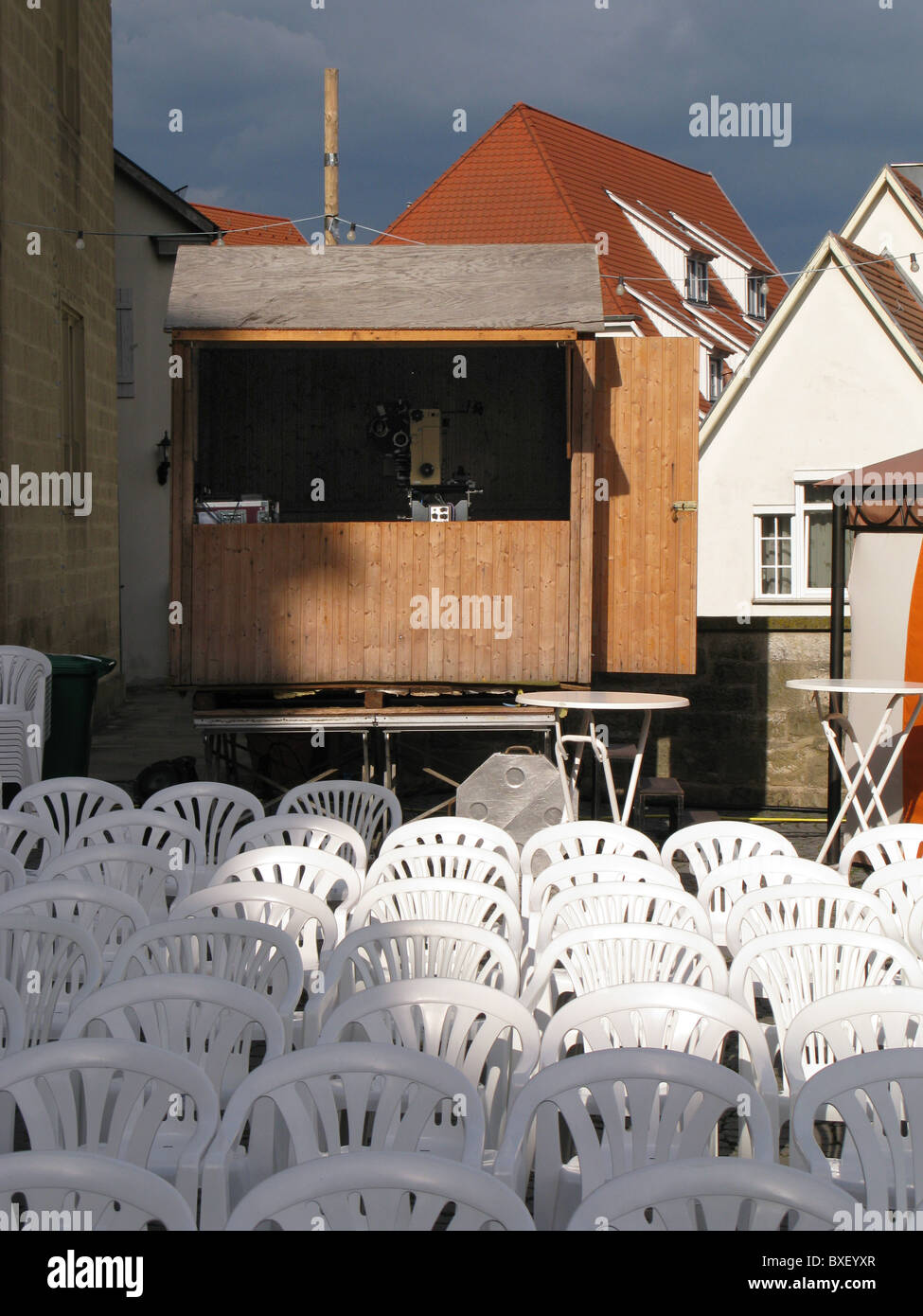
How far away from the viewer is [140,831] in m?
5.71

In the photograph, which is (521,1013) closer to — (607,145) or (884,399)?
(884,399)

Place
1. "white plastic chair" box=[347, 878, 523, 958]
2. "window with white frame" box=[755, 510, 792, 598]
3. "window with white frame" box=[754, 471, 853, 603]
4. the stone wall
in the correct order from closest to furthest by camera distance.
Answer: "white plastic chair" box=[347, 878, 523, 958]
the stone wall
"window with white frame" box=[754, 471, 853, 603]
"window with white frame" box=[755, 510, 792, 598]

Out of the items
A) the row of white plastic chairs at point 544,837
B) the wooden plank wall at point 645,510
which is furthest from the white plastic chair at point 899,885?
the wooden plank wall at point 645,510

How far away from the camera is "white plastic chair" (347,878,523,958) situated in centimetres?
438

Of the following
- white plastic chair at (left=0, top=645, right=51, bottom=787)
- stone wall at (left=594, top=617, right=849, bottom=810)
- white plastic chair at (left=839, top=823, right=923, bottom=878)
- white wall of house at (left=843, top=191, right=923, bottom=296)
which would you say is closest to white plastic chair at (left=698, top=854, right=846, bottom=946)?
white plastic chair at (left=839, top=823, right=923, bottom=878)

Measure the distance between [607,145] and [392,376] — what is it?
22.0 m

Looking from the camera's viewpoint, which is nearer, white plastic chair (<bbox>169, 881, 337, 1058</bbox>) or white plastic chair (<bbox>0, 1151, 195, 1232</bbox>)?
white plastic chair (<bbox>0, 1151, 195, 1232</bbox>)

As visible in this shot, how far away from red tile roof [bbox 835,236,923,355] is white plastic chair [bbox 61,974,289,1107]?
62.8ft

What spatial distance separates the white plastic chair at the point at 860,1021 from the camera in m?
3.16

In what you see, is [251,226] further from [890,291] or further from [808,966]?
[808,966]

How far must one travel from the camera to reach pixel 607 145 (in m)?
33.2

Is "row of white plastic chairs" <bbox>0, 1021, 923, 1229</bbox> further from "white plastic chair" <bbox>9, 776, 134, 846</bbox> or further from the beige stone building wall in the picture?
the beige stone building wall

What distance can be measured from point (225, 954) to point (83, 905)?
612 millimetres

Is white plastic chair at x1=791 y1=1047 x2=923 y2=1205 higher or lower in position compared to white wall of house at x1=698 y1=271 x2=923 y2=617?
lower
